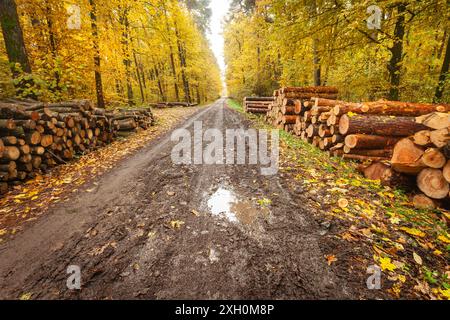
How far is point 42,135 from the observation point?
208 inches

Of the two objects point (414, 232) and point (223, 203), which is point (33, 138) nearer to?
point (223, 203)

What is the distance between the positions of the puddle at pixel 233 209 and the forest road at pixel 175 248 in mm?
16

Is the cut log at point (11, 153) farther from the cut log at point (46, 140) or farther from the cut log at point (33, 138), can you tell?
the cut log at point (46, 140)

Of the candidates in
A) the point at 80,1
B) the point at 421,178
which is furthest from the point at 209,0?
the point at 421,178

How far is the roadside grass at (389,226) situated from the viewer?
2.23 meters

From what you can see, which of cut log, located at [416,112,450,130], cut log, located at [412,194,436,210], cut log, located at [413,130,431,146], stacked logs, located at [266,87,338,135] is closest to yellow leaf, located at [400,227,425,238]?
cut log, located at [412,194,436,210]

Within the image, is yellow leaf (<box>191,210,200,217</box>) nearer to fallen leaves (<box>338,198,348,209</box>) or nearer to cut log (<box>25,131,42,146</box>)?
fallen leaves (<box>338,198,348,209</box>)

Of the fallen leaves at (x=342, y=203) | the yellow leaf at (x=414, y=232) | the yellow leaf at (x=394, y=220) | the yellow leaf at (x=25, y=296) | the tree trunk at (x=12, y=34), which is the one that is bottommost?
the yellow leaf at (x=25, y=296)

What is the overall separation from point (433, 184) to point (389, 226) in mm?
1090

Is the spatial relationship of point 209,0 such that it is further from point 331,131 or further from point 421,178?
point 421,178

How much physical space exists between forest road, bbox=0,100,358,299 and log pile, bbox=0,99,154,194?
183cm

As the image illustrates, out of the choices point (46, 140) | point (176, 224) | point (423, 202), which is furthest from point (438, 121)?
point (46, 140)

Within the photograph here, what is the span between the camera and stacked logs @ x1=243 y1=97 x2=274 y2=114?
1612 centimetres

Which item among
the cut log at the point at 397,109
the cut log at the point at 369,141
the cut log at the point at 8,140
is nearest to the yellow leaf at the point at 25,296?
the cut log at the point at 8,140
